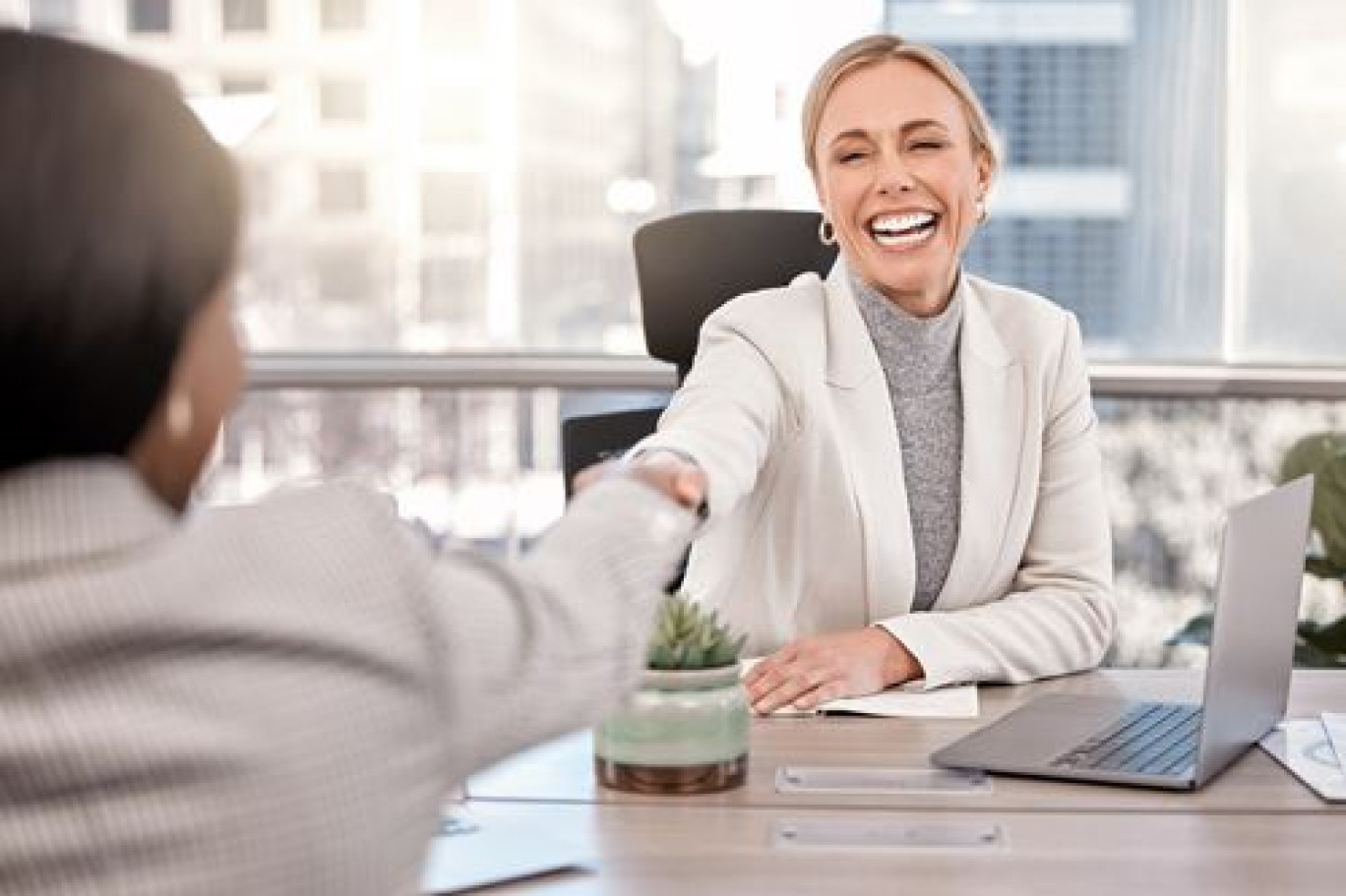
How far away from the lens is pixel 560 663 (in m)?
1.20

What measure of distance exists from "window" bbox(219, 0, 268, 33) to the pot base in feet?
12.2

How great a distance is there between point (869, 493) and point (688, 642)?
69 centimetres

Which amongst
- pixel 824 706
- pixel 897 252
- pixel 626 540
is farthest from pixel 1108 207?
pixel 626 540

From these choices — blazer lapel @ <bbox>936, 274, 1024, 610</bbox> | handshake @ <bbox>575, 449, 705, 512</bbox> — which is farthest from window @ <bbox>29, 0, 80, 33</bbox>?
handshake @ <bbox>575, 449, 705, 512</bbox>

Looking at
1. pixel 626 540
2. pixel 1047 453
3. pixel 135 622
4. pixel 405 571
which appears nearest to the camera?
pixel 135 622

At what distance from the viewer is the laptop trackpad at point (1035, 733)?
2.09 m

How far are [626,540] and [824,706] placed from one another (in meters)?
1.02

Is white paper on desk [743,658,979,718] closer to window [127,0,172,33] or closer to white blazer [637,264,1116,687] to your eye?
white blazer [637,264,1116,687]

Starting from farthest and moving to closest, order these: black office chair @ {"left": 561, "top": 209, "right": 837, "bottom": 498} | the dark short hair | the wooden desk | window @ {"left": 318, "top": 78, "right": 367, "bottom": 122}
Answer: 1. window @ {"left": 318, "top": 78, "right": 367, "bottom": 122}
2. black office chair @ {"left": 561, "top": 209, "right": 837, "bottom": 498}
3. the wooden desk
4. the dark short hair

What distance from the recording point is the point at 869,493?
2.62m

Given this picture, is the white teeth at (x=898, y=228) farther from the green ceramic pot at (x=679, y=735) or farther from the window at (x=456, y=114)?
the window at (x=456, y=114)

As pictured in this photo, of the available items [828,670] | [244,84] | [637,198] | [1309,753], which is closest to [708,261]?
[828,670]

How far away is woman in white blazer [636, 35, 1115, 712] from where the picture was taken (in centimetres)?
261

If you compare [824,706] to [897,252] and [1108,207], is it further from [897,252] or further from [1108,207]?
[1108,207]
